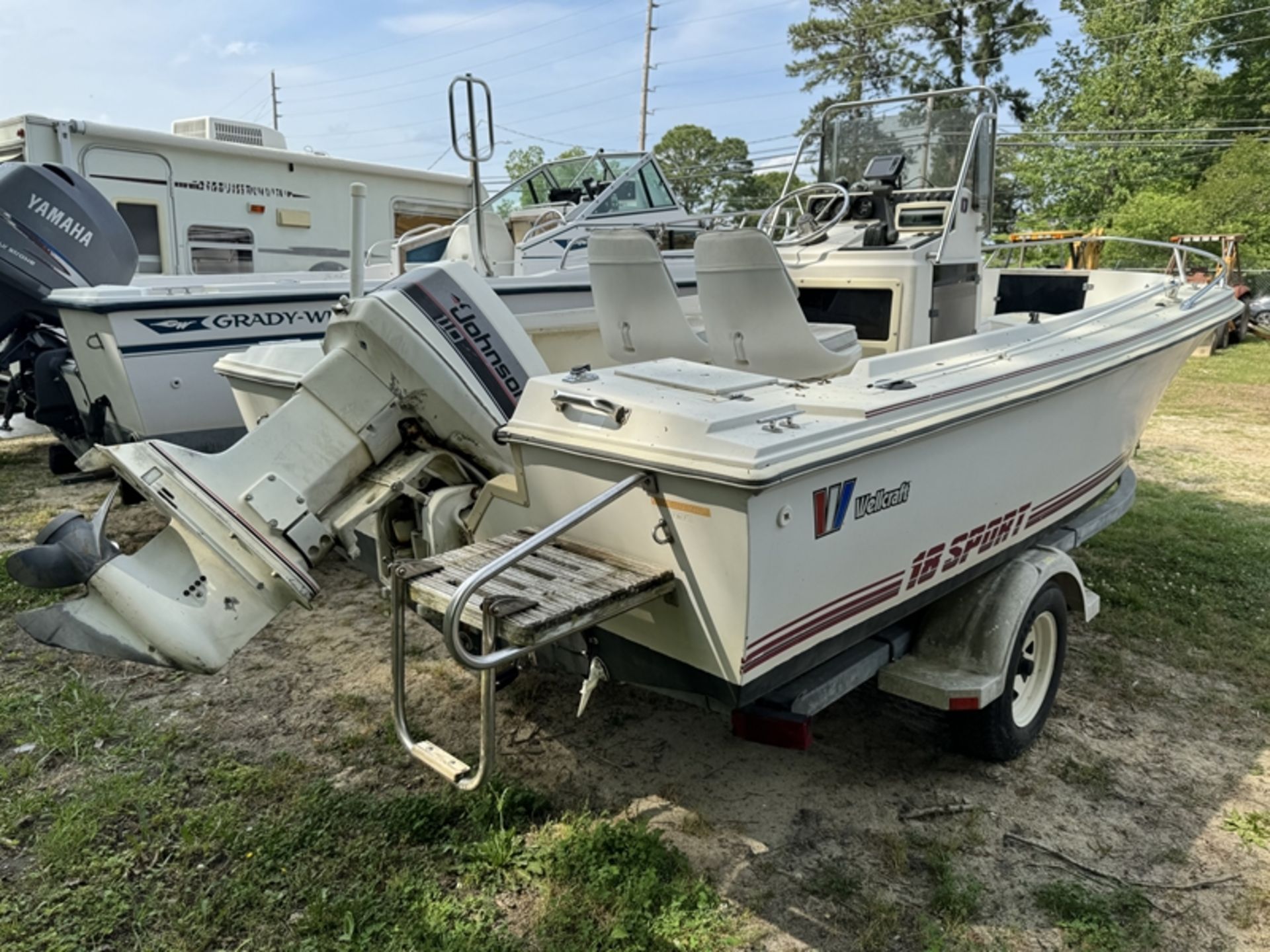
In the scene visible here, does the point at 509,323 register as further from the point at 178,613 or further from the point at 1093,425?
the point at 1093,425

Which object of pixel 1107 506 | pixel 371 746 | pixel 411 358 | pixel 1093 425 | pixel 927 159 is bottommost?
pixel 371 746

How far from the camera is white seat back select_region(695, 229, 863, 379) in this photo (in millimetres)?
2914

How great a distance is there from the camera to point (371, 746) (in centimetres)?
291

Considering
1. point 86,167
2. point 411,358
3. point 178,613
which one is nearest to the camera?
point 178,613

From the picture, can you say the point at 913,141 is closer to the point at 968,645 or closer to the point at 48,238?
the point at 968,645

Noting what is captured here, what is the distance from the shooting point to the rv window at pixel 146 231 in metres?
7.27

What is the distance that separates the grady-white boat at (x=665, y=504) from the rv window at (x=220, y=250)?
5.60m

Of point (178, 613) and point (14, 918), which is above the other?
point (178, 613)

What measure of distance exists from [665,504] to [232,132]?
26.7 feet

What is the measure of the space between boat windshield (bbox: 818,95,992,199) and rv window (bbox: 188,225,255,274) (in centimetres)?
529

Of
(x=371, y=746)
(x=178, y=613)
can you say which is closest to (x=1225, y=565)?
(x=371, y=746)

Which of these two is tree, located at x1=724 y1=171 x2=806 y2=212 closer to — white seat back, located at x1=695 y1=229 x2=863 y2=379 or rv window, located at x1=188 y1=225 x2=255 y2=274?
rv window, located at x1=188 y1=225 x2=255 y2=274

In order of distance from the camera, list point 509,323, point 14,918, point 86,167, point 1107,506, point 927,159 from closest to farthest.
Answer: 1. point 14,918
2. point 509,323
3. point 1107,506
4. point 927,159
5. point 86,167

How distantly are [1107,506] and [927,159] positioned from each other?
1.86 m
